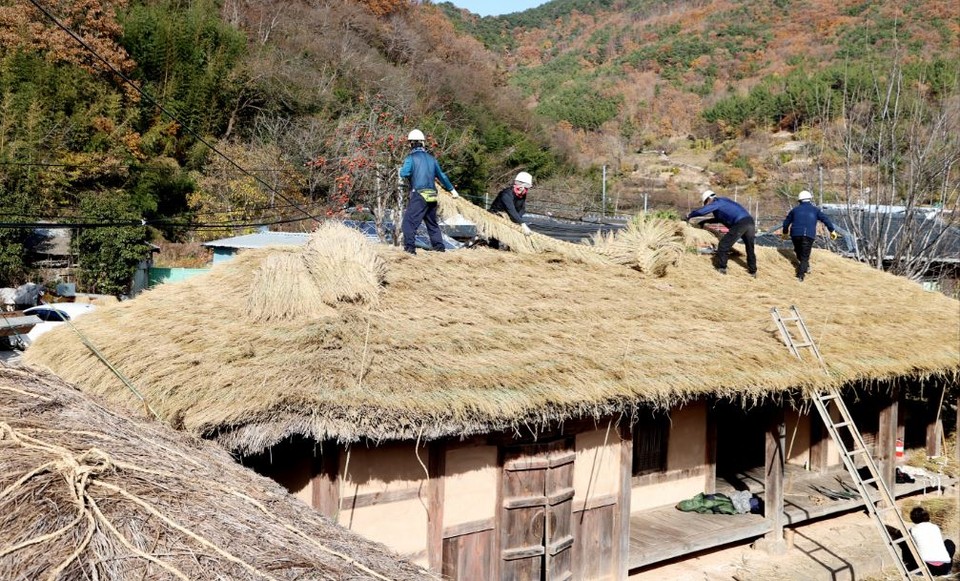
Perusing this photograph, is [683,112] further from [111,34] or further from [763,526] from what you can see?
[763,526]

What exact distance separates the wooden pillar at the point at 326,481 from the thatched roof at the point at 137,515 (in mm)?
1493

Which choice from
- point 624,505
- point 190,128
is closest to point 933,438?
point 624,505

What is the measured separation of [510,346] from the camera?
802cm

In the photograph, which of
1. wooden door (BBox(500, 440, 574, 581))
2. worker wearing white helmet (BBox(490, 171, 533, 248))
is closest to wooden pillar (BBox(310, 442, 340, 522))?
wooden door (BBox(500, 440, 574, 581))

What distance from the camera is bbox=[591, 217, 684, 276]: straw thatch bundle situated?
454 inches

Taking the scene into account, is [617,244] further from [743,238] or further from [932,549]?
[932,549]

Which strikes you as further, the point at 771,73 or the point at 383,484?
the point at 771,73

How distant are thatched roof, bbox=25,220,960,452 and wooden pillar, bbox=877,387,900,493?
1104 mm

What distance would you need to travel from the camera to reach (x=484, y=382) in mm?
7168

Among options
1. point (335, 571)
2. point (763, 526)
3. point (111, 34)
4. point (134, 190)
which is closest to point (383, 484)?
point (335, 571)

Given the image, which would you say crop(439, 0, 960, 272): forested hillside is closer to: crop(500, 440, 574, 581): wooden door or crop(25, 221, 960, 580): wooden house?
crop(25, 221, 960, 580): wooden house

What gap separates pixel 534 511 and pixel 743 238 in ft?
21.9

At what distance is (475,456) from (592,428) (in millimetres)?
1503

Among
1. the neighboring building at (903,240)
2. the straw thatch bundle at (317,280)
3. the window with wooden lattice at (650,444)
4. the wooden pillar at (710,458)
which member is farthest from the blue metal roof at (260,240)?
the wooden pillar at (710,458)
